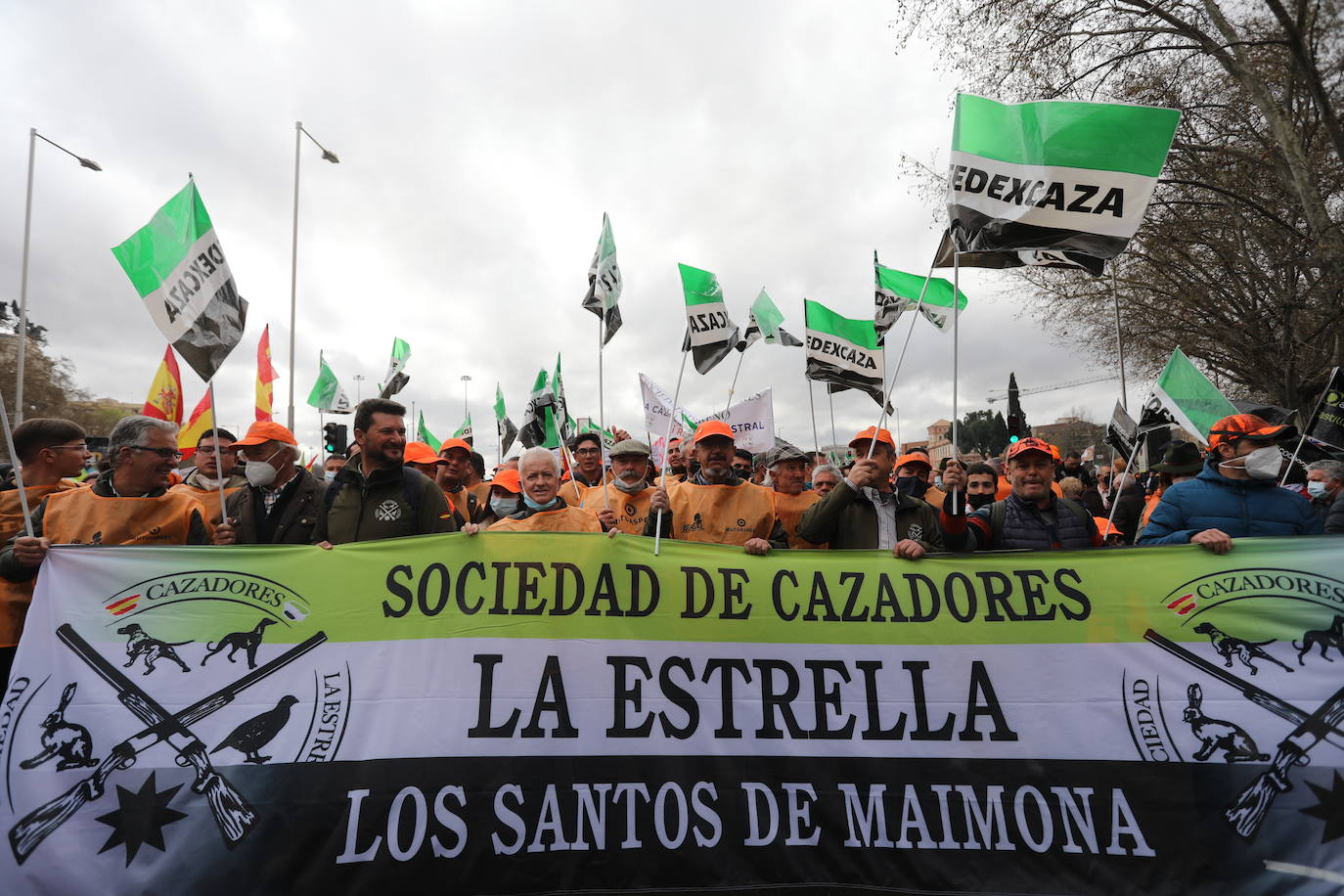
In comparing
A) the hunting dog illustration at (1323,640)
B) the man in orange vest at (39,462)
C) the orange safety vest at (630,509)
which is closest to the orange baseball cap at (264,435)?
the man in orange vest at (39,462)

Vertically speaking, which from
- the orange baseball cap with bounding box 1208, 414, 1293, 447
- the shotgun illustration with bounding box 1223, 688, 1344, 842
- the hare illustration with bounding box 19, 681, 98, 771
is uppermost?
the orange baseball cap with bounding box 1208, 414, 1293, 447

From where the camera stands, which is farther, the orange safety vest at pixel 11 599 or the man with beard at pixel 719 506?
the man with beard at pixel 719 506

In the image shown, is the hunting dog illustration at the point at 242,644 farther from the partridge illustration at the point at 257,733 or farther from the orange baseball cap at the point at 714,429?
the orange baseball cap at the point at 714,429

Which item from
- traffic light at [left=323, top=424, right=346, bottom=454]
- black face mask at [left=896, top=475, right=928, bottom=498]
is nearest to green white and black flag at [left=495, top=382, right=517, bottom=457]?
traffic light at [left=323, top=424, right=346, bottom=454]

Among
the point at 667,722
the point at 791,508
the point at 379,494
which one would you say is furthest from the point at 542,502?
the point at 791,508

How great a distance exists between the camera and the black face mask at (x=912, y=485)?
571 cm

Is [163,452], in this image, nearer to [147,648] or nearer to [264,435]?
[264,435]

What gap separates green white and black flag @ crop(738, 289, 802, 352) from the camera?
10.6 m

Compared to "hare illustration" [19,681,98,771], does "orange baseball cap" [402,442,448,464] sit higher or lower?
higher

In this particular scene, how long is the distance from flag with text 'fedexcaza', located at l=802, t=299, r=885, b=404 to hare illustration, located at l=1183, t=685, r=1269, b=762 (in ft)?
19.6

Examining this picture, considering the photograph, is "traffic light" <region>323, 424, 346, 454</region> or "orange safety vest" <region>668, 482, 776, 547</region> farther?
"traffic light" <region>323, 424, 346, 454</region>

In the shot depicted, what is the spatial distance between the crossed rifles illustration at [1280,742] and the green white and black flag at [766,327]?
26.3ft

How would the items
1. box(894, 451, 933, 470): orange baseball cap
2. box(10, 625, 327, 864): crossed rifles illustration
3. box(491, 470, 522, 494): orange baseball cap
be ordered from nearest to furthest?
box(10, 625, 327, 864): crossed rifles illustration, box(491, 470, 522, 494): orange baseball cap, box(894, 451, 933, 470): orange baseball cap

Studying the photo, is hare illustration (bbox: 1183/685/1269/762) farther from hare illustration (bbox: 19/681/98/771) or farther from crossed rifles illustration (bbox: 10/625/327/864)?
hare illustration (bbox: 19/681/98/771)
